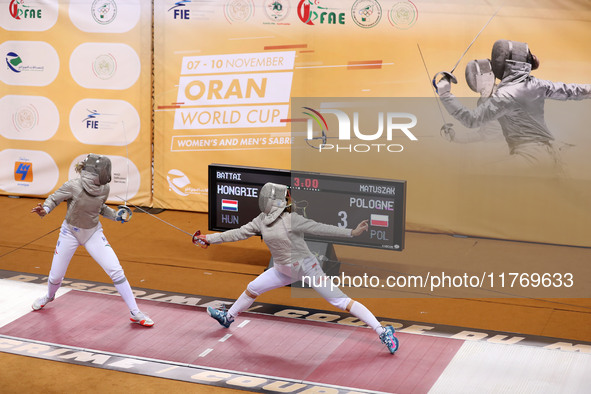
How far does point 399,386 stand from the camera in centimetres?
536

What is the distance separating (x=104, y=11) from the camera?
9828 millimetres

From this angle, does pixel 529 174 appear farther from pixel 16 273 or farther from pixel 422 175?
pixel 16 273

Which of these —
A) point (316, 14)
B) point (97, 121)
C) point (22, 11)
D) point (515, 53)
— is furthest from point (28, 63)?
point (515, 53)

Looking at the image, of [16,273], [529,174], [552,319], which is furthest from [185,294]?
[529,174]

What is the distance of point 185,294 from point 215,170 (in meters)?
1.33

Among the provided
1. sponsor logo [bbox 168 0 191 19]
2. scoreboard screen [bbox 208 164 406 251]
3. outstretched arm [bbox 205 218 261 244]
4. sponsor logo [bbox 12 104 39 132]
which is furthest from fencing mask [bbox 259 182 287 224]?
sponsor logo [bbox 12 104 39 132]

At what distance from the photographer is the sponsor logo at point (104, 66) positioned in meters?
9.89

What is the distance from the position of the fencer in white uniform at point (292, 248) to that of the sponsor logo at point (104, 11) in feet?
15.7

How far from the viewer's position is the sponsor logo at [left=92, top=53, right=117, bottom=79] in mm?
9891

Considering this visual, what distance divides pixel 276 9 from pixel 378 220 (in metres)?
3.42

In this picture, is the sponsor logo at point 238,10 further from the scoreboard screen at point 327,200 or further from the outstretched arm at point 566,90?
the outstretched arm at point 566,90

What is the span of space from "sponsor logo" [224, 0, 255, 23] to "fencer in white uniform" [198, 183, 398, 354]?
3.91 metres

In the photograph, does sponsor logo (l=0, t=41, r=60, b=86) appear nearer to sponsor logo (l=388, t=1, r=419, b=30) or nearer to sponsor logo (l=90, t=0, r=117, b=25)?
sponsor logo (l=90, t=0, r=117, b=25)

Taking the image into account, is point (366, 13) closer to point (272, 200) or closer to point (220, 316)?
point (272, 200)
